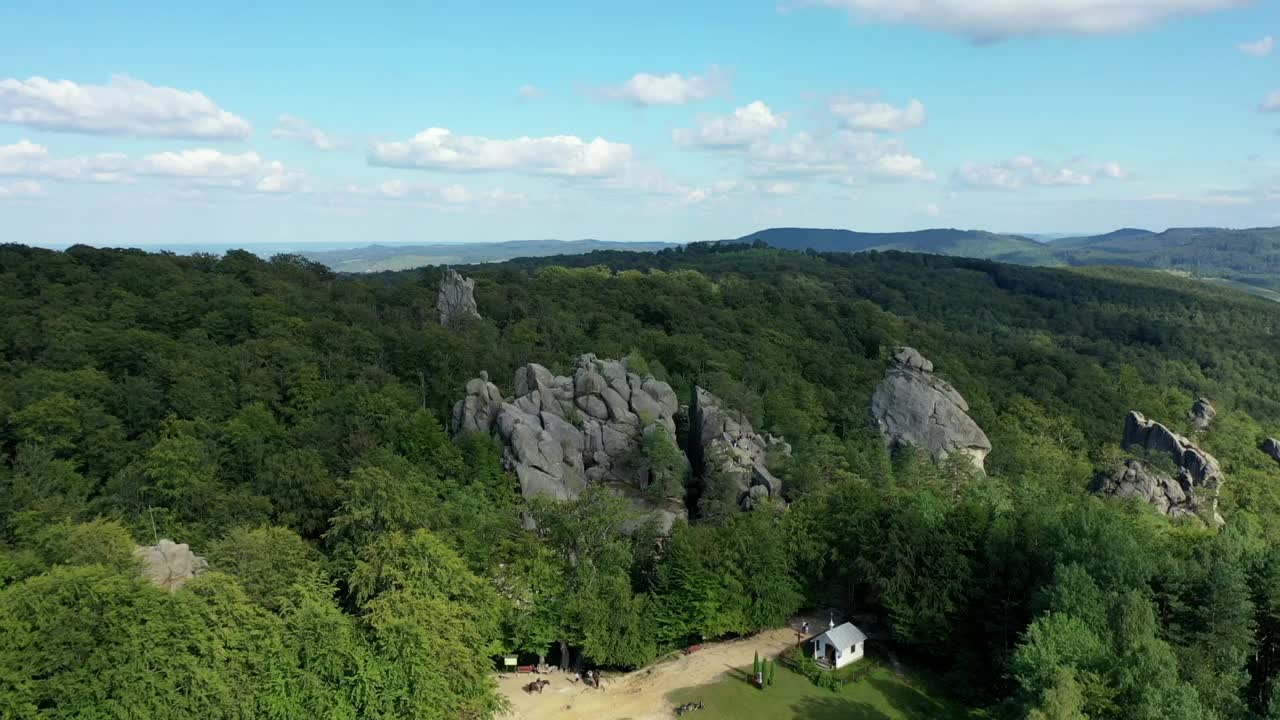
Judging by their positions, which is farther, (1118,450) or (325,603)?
(1118,450)

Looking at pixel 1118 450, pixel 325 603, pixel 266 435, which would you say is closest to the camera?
pixel 325 603

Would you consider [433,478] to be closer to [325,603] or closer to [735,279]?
[325,603]

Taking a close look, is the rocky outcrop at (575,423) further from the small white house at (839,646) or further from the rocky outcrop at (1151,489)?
the rocky outcrop at (1151,489)

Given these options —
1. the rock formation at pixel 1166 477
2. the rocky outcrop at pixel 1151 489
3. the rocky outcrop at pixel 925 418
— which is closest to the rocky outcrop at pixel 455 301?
the rocky outcrop at pixel 925 418

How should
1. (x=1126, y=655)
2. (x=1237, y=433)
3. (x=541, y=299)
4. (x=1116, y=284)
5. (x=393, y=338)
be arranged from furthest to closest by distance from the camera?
(x=1116, y=284), (x=541, y=299), (x=1237, y=433), (x=393, y=338), (x=1126, y=655)

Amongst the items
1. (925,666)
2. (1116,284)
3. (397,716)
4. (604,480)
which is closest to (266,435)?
(604,480)

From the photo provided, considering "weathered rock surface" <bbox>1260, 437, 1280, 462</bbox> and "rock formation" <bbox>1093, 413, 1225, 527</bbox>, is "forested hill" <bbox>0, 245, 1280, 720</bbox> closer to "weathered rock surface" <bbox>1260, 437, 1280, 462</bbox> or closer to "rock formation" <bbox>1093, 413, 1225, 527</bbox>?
"rock formation" <bbox>1093, 413, 1225, 527</bbox>

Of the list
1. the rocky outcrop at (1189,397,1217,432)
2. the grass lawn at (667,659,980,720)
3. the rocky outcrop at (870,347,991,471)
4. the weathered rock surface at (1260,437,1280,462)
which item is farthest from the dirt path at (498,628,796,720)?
the weathered rock surface at (1260,437,1280,462)
